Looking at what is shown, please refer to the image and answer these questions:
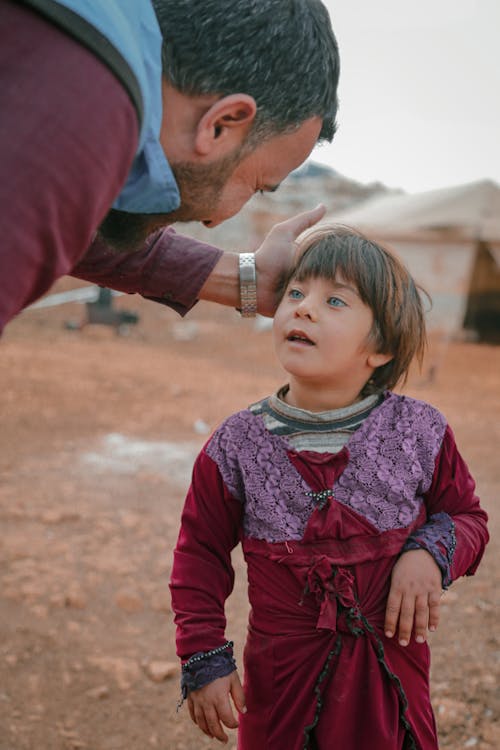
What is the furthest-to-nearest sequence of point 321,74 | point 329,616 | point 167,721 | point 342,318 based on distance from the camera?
point 167,721 < point 342,318 < point 329,616 < point 321,74

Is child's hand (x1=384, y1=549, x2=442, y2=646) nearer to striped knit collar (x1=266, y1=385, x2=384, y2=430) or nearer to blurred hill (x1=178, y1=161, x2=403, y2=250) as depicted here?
striped knit collar (x1=266, y1=385, x2=384, y2=430)

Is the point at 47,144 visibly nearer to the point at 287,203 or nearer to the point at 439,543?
the point at 439,543

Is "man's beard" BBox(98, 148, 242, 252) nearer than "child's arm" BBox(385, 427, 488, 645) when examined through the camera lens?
Yes

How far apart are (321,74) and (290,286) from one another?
23.6 inches

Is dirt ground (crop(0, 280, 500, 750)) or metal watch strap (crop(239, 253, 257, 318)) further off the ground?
metal watch strap (crop(239, 253, 257, 318))

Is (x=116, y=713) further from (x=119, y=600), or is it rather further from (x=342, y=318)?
(x=342, y=318)

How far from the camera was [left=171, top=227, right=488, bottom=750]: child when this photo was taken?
173 cm

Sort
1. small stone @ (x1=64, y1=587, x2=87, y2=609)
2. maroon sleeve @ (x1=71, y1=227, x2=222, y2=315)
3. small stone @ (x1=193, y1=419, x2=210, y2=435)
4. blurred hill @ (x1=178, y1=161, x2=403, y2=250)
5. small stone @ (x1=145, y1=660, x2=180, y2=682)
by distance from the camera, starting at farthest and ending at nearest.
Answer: blurred hill @ (x1=178, y1=161, x2=403, y2=250) < small stone @ (x1=193, y1=419, x2=210, y2=435) < small stone @ (x1=64, y1=587, x2=87, y2=609) < small stone @ (x1=145, y1=660, x2=180, y2=682) < maroon sleeve @ (x1=71, y1=227, x2=222, y2=315)

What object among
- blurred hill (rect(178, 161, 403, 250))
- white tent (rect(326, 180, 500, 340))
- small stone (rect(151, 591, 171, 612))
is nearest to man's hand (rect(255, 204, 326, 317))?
small stone (rect(151, 591, 171, 612))

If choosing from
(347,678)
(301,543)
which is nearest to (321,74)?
(301,543)

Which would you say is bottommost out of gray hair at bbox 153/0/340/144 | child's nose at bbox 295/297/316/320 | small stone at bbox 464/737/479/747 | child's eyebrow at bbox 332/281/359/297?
small stone at bbox 464/737/479/747

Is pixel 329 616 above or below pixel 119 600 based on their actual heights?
above

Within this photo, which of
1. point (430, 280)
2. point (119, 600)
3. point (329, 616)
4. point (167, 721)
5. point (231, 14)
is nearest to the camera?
point (231, 14)

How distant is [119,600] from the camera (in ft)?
11.2
